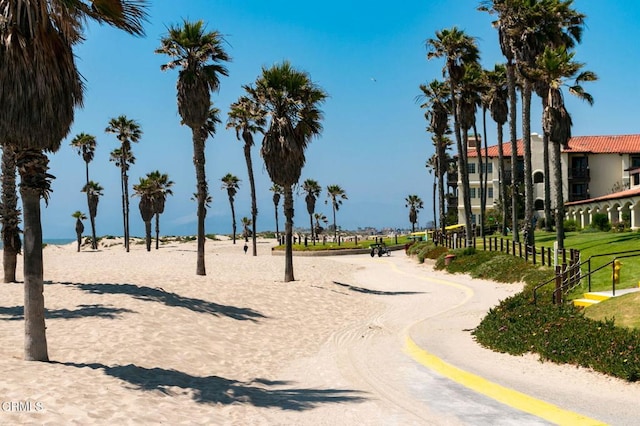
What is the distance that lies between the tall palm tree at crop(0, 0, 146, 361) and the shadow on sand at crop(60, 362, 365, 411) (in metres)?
1.88

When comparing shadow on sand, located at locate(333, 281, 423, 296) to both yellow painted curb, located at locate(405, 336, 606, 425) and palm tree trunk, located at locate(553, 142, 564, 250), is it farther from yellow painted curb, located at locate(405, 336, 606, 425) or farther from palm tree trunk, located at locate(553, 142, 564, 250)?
yellow painted curb, located at locate(405, 336, 606, 425)

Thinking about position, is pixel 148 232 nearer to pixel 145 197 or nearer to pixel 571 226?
pixel 145 197

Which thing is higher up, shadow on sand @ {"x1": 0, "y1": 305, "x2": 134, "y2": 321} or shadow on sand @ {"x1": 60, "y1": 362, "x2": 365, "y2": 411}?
shadow on sand @ {"x1": 0, "y1": 305, "x2": 134, "y2": 321}

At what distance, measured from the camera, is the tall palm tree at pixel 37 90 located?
10.4 metres

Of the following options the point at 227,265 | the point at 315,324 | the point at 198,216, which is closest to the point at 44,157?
the point at 315,324

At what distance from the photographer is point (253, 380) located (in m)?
12.4

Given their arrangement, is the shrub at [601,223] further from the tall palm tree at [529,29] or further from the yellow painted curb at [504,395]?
the yellow painted curb at [504,395]

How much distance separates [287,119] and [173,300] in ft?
39.6

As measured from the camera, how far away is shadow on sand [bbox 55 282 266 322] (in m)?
19.4

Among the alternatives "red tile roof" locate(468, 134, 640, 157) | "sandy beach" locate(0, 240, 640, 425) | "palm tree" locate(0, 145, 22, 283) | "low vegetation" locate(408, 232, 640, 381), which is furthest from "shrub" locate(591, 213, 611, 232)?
"palm tree" locate(0, 145, 22, 283)

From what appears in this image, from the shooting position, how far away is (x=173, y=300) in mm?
19969

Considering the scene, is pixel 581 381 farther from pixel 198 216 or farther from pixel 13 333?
pixel 198 216

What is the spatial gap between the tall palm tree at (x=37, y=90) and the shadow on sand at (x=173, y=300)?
8014 mm

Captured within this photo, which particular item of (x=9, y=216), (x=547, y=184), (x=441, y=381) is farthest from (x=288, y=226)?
(x=547, y=184)
